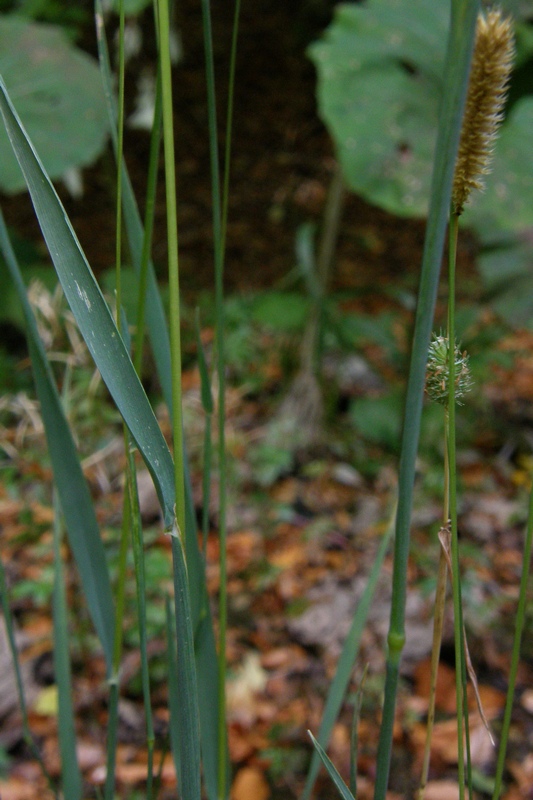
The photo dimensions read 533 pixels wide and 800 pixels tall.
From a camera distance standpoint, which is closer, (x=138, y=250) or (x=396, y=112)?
(x=138, y=250)

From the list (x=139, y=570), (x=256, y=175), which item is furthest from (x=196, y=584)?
(x=256, y=175)

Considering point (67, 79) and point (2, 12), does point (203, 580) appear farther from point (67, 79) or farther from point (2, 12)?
point (2, 12)

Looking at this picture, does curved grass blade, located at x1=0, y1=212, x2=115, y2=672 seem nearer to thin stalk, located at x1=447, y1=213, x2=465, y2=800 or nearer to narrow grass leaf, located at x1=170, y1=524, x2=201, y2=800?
narrow grass leaf, located at x1=170, y1=524, x2=201, y2=800

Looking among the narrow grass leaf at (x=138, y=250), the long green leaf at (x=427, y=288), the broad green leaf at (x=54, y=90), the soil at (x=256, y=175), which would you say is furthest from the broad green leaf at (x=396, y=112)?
the soil at (x=256, y=175)

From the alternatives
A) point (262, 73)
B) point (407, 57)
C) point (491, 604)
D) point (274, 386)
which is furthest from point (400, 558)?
point (262, 73)

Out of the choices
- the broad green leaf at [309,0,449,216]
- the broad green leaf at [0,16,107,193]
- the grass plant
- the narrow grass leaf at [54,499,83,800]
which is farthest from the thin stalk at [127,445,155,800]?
the broad green leaf at [0,16,107,193]

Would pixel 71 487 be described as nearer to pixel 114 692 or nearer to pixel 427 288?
pixel 114 692
